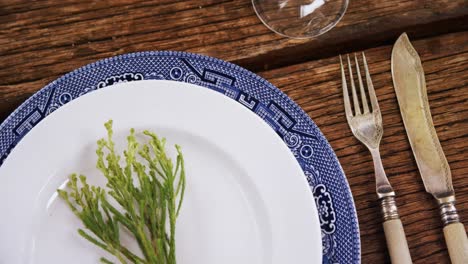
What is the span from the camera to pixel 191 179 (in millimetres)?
908

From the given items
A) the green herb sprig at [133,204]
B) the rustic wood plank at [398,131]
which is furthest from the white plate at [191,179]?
the rustic wood plank at [398,131]

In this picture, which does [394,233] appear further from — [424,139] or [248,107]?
[248,107]

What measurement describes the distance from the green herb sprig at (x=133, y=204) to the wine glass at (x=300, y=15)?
31 cm

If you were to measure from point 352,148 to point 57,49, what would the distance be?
512mm

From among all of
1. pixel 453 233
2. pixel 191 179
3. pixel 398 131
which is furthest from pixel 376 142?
pixel 191 179

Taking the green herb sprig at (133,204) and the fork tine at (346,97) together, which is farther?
the fork tine at (346,97)

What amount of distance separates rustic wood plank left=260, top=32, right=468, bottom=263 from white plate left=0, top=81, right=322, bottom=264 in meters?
0.14

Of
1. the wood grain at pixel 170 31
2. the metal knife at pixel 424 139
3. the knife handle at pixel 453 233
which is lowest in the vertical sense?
the knife handle at pixel 453 233

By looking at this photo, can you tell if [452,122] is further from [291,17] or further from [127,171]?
[127,171]

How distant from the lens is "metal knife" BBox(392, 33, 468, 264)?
2.96 feet

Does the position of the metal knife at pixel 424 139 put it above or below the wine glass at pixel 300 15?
below

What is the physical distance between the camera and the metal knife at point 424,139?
0.90 meters

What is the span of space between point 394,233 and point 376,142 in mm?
149

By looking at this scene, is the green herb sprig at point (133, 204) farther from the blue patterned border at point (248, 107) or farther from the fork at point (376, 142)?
the fork at point (376, 142)
